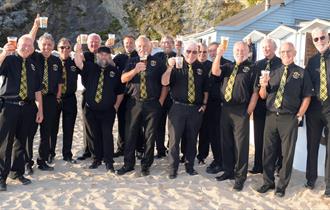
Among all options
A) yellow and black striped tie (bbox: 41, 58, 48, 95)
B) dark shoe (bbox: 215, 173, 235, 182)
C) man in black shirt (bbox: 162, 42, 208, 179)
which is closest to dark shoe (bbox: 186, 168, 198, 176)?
man in black shirt (bbox: 162, 42, 208, 179)

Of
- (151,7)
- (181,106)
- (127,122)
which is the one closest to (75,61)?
(127,122)

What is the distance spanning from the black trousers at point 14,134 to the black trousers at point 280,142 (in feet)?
11.2

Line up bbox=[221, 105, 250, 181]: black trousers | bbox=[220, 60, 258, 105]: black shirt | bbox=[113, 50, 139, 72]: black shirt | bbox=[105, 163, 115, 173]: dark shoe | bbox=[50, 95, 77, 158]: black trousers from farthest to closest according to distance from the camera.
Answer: bbox=[113, 50, 139, 72]: black shirt → bbox=[50, 95, 77, 158]: black trousers → bbox=[105, 163, 115, 173]: dark shoe → bbox=[221, 105, 250, 181]: black trousers → bbox=[220, 60, 258, 105]: black shirt

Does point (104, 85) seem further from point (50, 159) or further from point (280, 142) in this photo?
point (280, 142)

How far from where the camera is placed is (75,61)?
6754 millimetres

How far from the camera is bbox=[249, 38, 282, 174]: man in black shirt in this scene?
6203 mm

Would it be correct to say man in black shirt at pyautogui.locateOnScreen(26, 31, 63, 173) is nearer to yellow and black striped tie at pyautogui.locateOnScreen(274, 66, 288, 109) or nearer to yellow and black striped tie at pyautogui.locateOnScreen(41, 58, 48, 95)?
yellow and black striped tie at pyautogui.locateOnScreen(41, 58, 48, 95)

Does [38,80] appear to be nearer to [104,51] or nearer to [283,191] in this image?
[104,51]

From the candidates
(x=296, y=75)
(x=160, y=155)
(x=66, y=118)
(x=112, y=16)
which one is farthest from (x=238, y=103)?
(x=112, y=16)

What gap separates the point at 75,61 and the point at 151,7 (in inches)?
1332

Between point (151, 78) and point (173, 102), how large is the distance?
53 cm

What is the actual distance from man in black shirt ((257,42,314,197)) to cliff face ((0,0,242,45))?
105 feet

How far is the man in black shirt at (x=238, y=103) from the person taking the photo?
6.07 metres

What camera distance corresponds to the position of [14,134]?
605 cm
